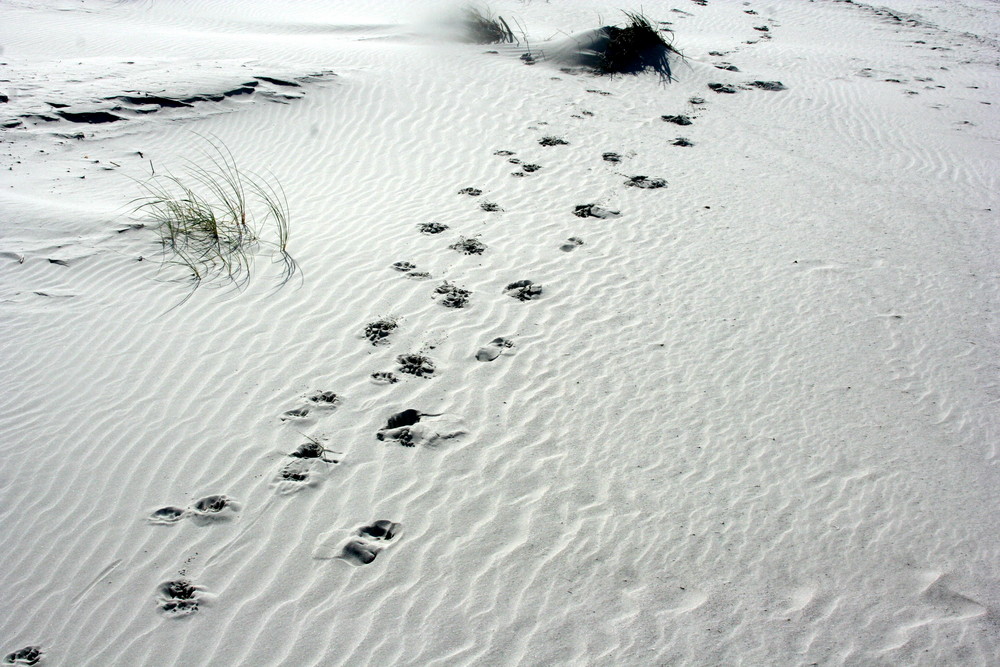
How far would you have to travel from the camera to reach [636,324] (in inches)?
192

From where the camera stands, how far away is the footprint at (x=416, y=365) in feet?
14.1

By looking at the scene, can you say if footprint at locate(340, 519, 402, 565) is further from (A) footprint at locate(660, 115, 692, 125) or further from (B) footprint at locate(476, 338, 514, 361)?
(A) footprint at locate(660, 115, 692, 125)

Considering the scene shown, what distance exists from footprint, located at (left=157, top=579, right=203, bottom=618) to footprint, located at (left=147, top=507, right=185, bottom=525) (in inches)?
14.4

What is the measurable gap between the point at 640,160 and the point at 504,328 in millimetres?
3902

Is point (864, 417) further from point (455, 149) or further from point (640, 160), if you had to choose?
point (455, 149)

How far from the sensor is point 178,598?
296 centimetres

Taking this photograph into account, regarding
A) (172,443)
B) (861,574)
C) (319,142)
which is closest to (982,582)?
(861,574)

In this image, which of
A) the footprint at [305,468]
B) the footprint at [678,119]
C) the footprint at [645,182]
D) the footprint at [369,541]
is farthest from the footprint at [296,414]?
the footprint at [678,119]

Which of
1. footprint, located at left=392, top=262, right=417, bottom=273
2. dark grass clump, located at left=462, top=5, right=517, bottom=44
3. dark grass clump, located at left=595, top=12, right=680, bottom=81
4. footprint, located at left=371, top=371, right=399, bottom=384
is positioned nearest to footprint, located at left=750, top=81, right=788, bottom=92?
dark grass clump, located at left=595, top=12, right=680, bottom=81

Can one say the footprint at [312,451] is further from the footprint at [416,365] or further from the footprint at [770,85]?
the footprint at [770,85]

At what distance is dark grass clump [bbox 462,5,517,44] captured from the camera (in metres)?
12.1

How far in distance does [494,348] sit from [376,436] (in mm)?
1111

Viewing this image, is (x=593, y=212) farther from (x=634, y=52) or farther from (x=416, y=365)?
(x=634, y=52)

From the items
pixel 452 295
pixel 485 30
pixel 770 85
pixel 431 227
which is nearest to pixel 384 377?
pixel 452 295
